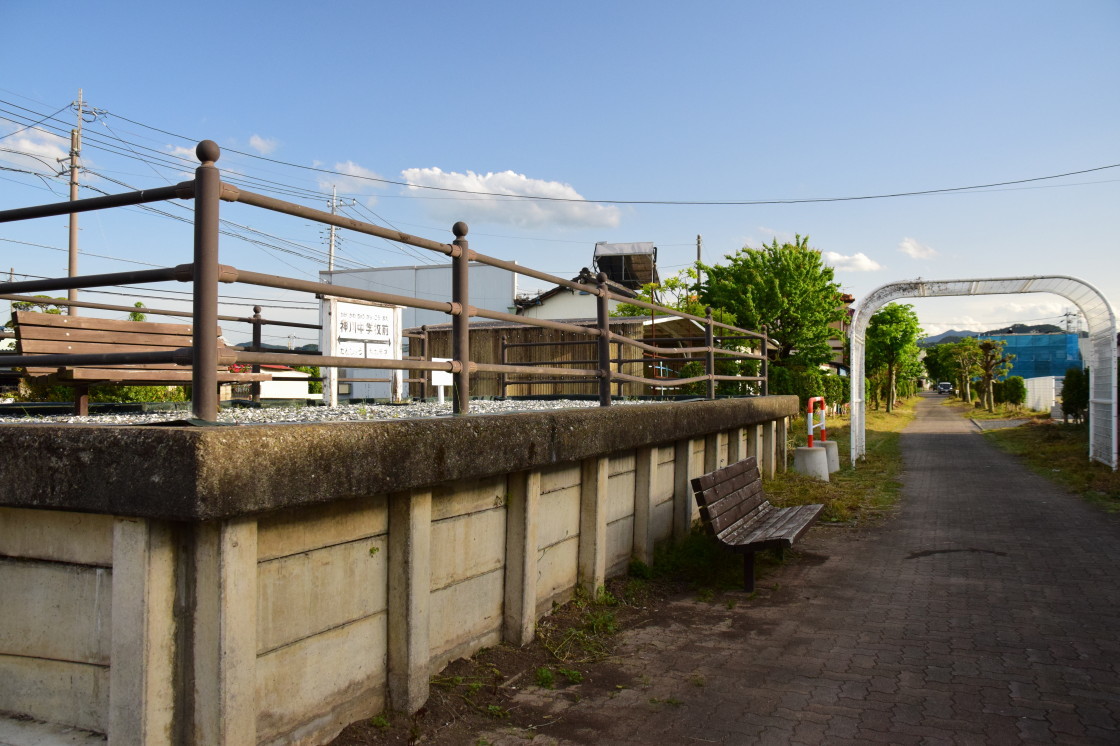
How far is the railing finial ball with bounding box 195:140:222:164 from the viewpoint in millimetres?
2750

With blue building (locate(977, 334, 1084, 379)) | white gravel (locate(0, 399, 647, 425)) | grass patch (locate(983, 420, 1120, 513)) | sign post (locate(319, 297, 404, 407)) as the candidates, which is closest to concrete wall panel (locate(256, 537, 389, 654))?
white gravel (locate(0, 399, 647, 425))

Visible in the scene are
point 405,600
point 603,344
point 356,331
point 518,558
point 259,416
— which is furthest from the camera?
point 356,331

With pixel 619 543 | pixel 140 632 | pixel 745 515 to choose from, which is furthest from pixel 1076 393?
pixel 140 632

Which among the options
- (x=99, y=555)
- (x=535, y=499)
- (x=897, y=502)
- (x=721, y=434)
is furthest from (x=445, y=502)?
(x=897, y=502)

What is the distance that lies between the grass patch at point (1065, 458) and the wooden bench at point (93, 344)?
10.1 meters

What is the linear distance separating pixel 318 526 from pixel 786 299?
2680 centimetres

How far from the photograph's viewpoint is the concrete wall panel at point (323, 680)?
2.84 metres

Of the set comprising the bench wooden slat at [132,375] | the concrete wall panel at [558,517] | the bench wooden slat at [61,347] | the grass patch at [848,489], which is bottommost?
the grass patch at [848,489]

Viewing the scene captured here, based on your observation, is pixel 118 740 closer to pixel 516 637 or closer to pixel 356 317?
pixel 516 637

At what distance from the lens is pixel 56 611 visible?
106 inches

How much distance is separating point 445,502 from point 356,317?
265cm

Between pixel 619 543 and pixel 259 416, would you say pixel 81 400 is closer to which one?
pixel 259 416

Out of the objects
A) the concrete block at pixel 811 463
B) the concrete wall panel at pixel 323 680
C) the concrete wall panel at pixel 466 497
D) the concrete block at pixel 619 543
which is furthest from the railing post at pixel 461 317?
the concrete block at pixel 811 463

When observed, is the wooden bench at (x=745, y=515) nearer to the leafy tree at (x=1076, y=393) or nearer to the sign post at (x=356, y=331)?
the sign post at (x=356, y=331)
